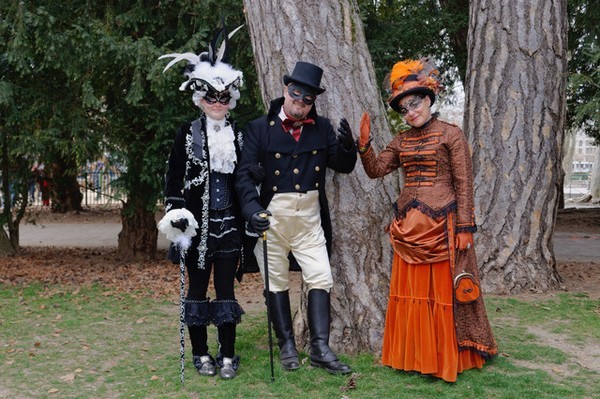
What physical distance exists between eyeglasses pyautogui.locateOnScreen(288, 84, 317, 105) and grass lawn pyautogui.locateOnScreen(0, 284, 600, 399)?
5.79ft

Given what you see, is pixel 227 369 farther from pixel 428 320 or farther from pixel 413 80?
pixel 413 80

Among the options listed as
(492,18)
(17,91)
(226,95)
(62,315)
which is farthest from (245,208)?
(17,91)

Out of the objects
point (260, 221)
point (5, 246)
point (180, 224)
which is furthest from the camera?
point (5, 246)

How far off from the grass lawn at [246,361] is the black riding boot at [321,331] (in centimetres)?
7

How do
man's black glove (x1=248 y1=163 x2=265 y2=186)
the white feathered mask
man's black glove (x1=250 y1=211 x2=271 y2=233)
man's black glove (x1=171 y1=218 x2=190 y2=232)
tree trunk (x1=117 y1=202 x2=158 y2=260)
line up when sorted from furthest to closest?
1. tree trunk (x1=117 y1=202 x2=158 y2=260)
2. the white feathered mask
3. man's black glove (x1=248 y1=163 x2=265 y2=186)
4. man's black glove (x1=171 y1=218 x2=190 y2=232)
5. man's black glove (x1=250 y1=211 x2=271 y2=233)

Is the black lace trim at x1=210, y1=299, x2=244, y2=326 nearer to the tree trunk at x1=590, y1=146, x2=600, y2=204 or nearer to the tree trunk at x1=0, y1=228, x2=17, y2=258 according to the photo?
the tree trunk at x1=0, y1=228, x2=17, y2=258

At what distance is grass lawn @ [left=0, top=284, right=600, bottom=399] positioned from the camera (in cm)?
442

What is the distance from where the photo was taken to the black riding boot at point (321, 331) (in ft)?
15.1

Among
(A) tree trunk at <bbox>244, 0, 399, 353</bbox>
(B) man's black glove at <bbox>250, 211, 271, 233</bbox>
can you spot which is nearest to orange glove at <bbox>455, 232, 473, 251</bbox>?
(A) tree trunk at <bbox>244, 0, 399, 353</bbox>

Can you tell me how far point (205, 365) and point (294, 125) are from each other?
5.58ft

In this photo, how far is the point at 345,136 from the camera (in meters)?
4.40

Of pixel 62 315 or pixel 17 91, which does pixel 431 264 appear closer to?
pixel 62 315

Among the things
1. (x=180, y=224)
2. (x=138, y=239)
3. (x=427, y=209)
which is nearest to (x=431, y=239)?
(x=427, y=209)

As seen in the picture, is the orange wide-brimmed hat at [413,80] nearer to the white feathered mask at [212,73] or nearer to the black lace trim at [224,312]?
the white feathered mask at [212,73]
